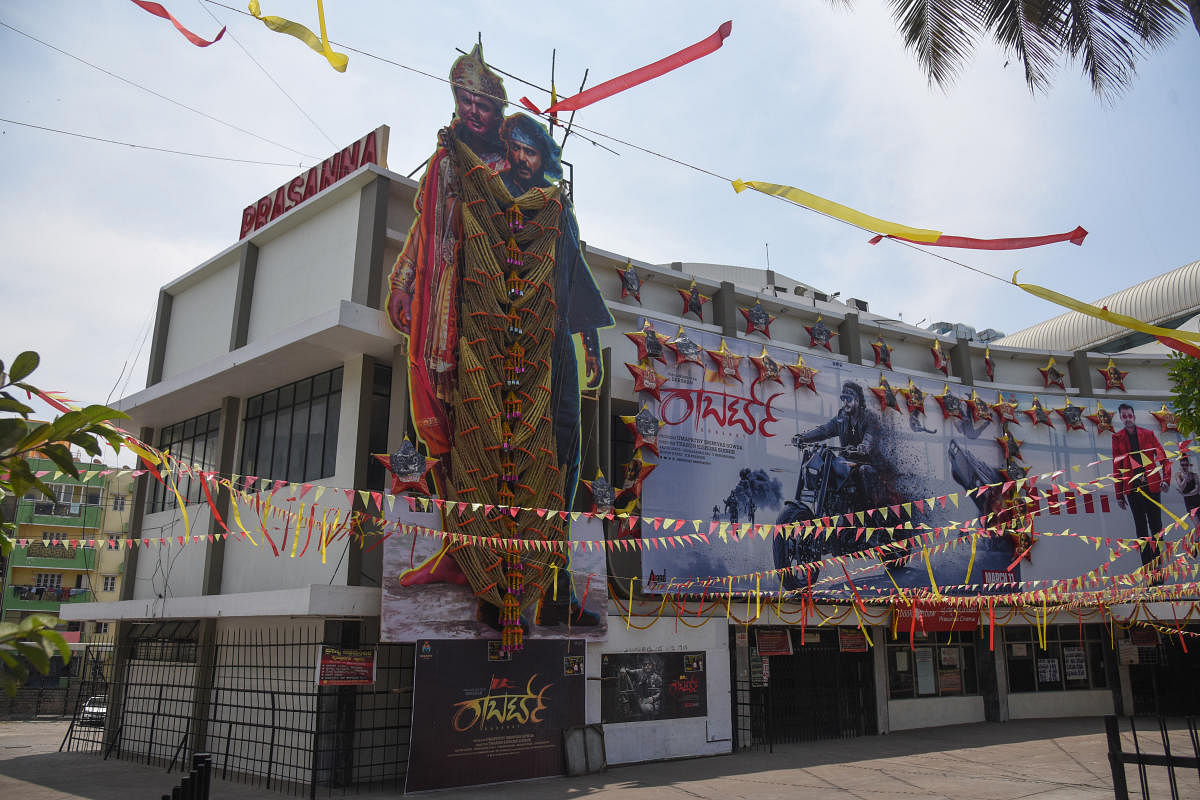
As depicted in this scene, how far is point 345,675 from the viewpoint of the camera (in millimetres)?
13922

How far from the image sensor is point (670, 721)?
17953 millimetres

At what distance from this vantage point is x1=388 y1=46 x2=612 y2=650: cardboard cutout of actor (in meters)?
15.5

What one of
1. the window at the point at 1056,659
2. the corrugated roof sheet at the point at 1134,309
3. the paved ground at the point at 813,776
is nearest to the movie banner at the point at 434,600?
the paved ground at the point at 813,776

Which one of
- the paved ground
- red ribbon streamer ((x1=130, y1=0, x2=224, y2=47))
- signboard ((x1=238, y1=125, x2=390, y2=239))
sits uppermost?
signboard ((x1=238, y1=125, x2=390, y2=239))

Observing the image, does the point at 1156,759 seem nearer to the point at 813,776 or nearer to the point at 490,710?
the point at 813,776

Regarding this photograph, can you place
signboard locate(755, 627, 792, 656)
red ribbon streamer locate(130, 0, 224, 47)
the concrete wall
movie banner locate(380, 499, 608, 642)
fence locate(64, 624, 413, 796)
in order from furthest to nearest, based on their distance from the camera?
signboard locate(755, 627, 792, 656)
the concrete wall
fence locate(64, 624, 413, 796)
movie banner locate(380, 499, 608, 642)
red ribbon streamer locate(130, 0, 224, 47)

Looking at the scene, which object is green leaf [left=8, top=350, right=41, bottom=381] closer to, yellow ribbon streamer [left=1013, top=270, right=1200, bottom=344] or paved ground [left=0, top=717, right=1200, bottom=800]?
yellow ribbon streamer [left=1013, top=270, right=1200, bottom=344]

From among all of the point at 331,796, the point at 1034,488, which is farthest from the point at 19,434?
the point at 1034,488

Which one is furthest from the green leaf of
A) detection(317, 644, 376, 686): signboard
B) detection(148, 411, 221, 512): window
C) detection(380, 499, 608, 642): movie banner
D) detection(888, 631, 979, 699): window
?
detection(888, 631, 979, 699): window

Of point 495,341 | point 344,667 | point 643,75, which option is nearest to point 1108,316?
point 643,75

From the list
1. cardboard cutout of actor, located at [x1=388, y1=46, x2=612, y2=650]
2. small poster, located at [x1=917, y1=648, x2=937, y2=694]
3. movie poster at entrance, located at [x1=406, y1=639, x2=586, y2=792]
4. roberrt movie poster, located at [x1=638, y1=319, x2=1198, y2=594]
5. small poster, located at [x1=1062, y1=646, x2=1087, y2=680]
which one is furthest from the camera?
small poster, located at [x1=1062, y1=646, x2=1087, y2=680]

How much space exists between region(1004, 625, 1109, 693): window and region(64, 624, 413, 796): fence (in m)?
19.7

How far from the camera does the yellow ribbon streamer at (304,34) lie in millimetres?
8109

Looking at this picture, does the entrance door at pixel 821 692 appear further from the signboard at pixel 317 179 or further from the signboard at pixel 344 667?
the signboard at pixel 317 179
